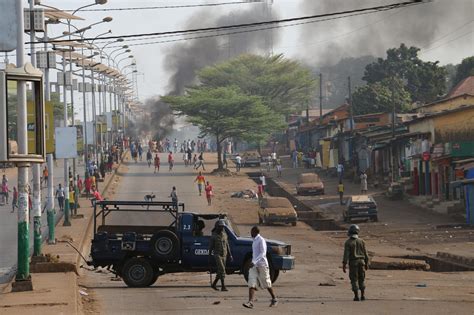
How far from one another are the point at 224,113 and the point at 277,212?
43.8m

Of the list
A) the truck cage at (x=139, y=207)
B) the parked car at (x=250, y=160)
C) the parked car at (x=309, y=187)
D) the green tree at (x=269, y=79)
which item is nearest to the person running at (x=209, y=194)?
the parked car at (x=309, y=187)

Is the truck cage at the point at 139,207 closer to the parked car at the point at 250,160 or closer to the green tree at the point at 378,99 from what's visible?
the parked car at the point at 250,160

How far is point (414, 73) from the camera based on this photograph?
118750mm

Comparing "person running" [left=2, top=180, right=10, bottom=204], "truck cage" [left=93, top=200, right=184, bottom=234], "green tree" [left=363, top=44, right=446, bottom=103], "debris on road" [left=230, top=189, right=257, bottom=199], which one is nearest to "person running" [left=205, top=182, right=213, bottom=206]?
"debris on road" [left=230, top=189, right=257, bottom=199]

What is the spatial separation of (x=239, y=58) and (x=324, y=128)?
152 ft

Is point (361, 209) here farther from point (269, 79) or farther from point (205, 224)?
point (269, 79)

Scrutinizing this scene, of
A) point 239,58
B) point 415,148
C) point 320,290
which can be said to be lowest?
point 320,290

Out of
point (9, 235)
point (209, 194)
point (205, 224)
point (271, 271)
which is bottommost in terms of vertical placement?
point (271, 271)

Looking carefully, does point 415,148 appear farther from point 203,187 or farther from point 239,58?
point 239,58

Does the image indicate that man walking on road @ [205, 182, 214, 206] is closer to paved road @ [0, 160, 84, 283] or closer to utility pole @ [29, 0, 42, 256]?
paved road @ [0, 160, 84, 283]

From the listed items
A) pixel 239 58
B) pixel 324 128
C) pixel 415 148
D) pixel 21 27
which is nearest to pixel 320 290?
pixel 21 27

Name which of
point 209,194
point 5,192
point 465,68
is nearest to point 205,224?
point 209,194

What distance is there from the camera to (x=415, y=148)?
228ft

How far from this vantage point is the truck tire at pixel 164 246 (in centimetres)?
2858
